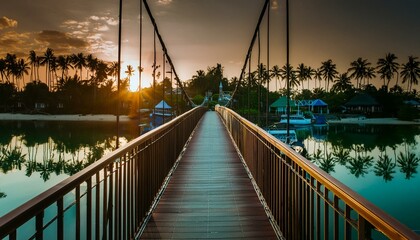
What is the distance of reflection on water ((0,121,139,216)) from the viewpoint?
15821 mm

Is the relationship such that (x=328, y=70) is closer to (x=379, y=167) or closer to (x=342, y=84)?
(x=342, y=84)

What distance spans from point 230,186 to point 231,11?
10.8m

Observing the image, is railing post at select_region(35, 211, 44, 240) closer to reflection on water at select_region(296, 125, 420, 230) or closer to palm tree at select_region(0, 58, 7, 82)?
reflection on water at select_region(296, 125, 420, 230)

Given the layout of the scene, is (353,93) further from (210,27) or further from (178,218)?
(178,218)

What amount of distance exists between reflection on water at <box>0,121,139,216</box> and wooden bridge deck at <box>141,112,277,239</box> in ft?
31.6

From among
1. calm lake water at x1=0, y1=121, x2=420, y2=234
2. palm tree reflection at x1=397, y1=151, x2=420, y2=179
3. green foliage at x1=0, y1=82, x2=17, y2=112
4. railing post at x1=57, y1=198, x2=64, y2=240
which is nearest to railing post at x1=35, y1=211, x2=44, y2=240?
railing post at x1=57, y1=198, x2=64, y2=240

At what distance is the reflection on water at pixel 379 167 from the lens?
1439 cm

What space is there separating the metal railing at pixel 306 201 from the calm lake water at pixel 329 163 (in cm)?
980

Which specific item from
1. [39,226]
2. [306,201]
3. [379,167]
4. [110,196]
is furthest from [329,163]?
[39,226]

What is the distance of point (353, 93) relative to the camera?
71.1 m

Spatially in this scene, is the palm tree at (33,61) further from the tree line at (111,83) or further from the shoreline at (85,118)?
the shoreline at (85,118)

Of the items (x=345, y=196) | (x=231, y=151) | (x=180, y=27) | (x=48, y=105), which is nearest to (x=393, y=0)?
(x=180, y=27)

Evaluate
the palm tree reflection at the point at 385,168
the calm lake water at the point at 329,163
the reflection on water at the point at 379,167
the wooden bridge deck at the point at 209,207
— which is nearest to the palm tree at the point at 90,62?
the calm lake water at the point at 329,163

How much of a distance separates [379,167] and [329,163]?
295 centimetres
